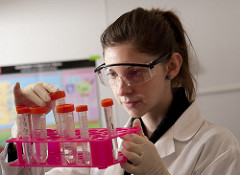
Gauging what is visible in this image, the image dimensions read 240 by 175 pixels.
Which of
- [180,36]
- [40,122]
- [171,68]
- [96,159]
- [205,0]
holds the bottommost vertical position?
[96,159]

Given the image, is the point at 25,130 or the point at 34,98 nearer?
the point at 25,130

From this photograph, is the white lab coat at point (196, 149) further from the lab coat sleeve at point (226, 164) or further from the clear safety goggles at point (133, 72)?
the clear safety goggles at point (133, 72)

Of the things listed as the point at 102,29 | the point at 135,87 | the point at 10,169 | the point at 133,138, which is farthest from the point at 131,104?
the point at 102,29

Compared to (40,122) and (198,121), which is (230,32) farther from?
(40,122)

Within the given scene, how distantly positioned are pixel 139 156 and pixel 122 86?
0.33 meters

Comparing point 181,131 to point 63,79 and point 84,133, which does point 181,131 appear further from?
point 63,79

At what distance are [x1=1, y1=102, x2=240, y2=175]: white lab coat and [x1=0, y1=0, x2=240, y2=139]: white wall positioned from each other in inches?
54.8

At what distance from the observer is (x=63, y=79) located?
2.80 meters

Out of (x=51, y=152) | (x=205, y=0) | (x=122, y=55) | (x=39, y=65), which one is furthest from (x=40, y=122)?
(x=205, y=0)

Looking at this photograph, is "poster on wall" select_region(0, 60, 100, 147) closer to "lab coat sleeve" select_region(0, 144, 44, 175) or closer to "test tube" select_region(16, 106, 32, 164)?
"lab coat sleeve" select_region(0, 144, 44, 175)

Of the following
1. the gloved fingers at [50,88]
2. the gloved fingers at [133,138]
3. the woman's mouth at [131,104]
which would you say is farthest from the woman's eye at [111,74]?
the gloved fingers at [133,138]

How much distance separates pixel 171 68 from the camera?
1360mm

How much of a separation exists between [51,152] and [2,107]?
199 cm

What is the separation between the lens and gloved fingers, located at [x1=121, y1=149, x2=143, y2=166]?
0.91 meters
